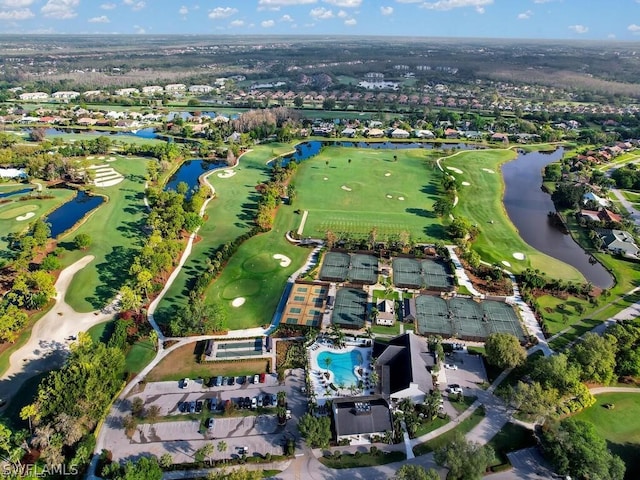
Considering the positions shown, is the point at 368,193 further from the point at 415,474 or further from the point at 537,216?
the point at 415,474

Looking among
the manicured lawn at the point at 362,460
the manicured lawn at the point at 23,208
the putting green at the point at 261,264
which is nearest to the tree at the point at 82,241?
the manicured lawn at the point at 23,208

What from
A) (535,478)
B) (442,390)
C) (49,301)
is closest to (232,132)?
(49,301)

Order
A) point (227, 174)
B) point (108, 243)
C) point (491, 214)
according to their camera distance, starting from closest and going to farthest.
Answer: point (108, 243)
point (491, 214)
point (227, 174)

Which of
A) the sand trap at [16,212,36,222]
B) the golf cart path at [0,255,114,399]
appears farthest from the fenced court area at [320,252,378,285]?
the sand trap at [16,212,36,222]

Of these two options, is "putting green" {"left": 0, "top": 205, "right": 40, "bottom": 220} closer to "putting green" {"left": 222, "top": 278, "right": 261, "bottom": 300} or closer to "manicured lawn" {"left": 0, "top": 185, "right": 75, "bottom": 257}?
"manicured lawn" {"left": 0, "top": 185, "right": 75, "bottom": 257}

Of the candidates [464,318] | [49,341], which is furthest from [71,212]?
[464,318]

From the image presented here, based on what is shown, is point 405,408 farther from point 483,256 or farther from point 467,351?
point 483,256
